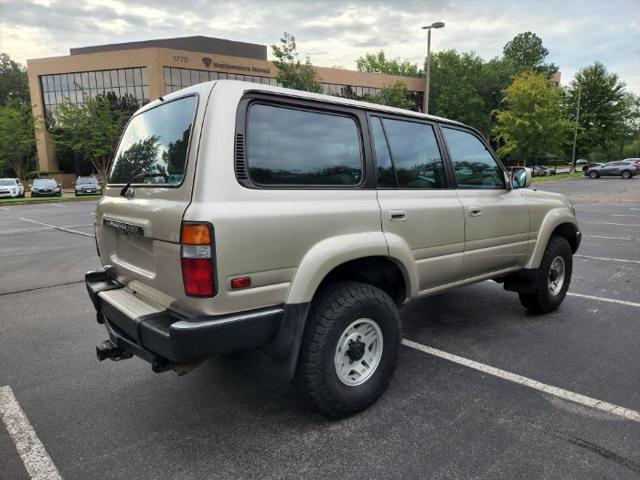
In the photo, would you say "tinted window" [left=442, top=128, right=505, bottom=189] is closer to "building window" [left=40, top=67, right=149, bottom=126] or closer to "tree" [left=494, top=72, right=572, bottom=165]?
"tree" [left=494, top=72, right=572, bottom=165]

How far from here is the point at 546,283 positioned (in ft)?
14.7

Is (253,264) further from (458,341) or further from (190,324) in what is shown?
(458,341)

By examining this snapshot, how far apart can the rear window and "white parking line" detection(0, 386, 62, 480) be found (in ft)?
5.42

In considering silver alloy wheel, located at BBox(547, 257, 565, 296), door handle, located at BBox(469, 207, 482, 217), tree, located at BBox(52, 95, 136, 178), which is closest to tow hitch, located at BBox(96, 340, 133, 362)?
door handle, located at BBox(469, 207, 482, 217)

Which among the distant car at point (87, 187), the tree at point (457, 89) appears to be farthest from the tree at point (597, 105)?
the distant car at point (87, 187)

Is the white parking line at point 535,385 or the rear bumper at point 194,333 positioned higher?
the rear bumper at point 194,333

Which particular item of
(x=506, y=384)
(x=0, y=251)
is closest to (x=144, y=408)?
(x=506, y=384)

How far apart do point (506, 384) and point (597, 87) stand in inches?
2023

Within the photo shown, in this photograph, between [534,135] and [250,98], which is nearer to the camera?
[250,98]

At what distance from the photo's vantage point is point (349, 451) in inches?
96.3

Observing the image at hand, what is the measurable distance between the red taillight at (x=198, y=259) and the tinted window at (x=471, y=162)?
2.31m

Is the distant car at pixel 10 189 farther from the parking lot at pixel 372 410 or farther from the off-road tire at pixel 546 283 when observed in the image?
the off-road tire at pixel 546 283

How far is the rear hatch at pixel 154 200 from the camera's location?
7.66 feet

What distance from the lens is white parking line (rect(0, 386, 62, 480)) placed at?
2.29 metres
